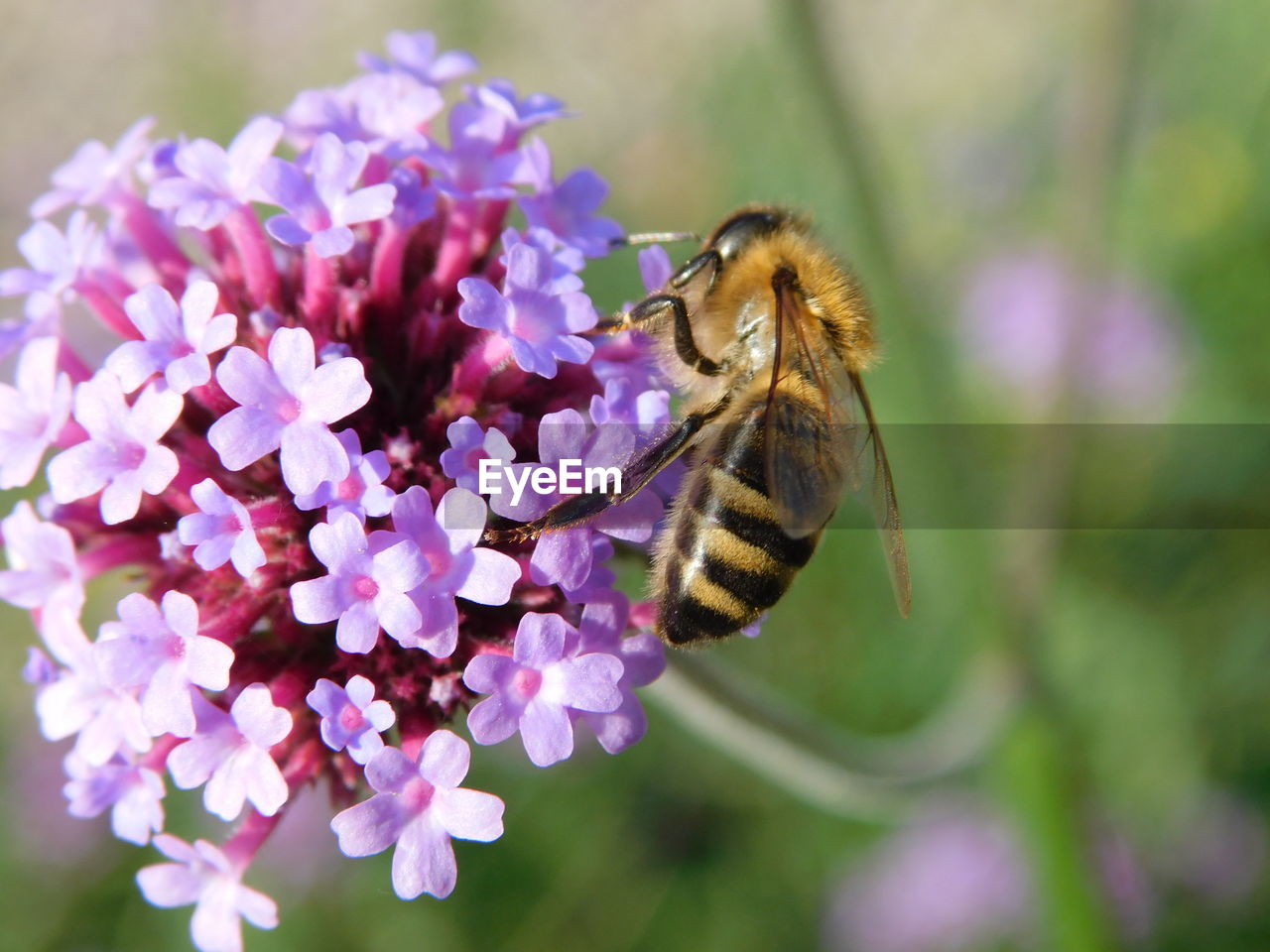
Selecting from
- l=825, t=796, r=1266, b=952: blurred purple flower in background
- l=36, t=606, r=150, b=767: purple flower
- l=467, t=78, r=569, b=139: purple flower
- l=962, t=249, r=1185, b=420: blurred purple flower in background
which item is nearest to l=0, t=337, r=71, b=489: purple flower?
l=36, t=606, r=150, b=767: purple flower

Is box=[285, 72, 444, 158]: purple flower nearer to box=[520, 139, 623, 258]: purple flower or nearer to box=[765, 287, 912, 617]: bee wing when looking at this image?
box=[520, 139, 623, 258]: purple flower

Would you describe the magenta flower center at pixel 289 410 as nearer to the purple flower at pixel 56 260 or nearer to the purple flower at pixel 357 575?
the purple flower at pixel 357 575

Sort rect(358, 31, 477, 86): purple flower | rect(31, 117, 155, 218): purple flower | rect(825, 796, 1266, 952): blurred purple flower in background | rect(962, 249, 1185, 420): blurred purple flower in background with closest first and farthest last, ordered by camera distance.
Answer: rect(31, 117, 155, 218): purple flower
rect(358, 31, 477, 86): purple flower
rect(825, 796, 1266, 952): blurred purple flower in background
rect(962, 249, 1185, 420): blurred purple flower in background

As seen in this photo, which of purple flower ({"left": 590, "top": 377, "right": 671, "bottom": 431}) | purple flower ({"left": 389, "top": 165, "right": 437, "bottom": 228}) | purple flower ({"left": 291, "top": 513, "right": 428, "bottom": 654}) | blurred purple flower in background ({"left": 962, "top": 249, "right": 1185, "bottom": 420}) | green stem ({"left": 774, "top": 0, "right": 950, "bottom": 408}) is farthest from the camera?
blurred purple flower in background ({"left": 962, "top": 249, "right": 1185, "bottom": 420})

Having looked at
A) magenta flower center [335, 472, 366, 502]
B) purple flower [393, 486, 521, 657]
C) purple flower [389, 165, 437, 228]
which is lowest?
purple flower [393, 486, 521, 657]

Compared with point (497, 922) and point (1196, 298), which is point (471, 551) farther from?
point (1196, 298)

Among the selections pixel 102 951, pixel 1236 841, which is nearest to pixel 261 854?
pixel 102 951
